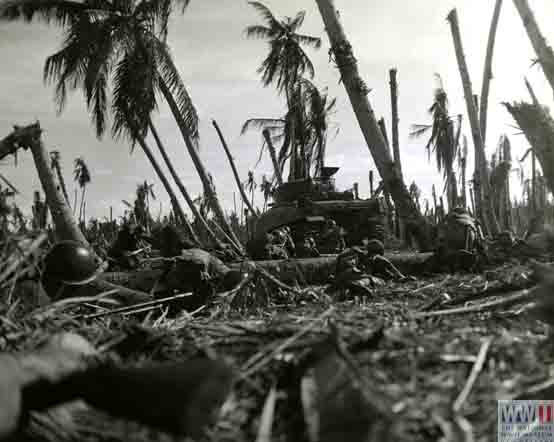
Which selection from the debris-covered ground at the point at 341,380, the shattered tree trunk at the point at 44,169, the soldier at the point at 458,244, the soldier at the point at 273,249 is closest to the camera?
the debris-covered ground at the point at 341,380

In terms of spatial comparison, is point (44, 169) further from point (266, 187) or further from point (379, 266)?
point (266, 187)

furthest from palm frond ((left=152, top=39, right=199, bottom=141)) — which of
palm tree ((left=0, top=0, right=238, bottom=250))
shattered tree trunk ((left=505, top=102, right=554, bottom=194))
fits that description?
shattered tree trunk ((left=505, top=102, right=554, bottom=194))

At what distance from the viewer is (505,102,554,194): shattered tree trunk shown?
4.72 meters

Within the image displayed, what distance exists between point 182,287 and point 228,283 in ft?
1.62

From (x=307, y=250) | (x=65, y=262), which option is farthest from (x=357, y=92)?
(x=65, y=262)

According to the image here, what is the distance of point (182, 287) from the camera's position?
14.4 ft

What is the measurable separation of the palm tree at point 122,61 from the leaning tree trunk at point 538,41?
33.5 feet

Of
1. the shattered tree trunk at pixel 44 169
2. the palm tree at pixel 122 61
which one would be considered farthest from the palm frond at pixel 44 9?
the shattered tree trunk at pixel 44 169

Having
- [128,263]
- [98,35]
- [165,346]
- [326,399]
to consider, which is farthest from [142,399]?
[98,35]

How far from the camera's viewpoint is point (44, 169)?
6.70 metres

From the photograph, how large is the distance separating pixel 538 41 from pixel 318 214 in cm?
715

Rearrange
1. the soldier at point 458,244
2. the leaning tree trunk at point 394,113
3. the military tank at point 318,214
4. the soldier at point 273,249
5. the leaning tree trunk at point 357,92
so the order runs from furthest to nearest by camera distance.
Answer: the leaning tree trunk at point 394,113 < the military tank at point 318,214 < the soldier at point 273,249 < the leaning tree trunk at point 357,92 < the soldier at point 458,244

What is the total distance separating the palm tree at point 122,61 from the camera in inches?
548

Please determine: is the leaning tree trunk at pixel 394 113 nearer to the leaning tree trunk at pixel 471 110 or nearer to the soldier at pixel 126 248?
the leaning tree trunk at pixel 471 110
